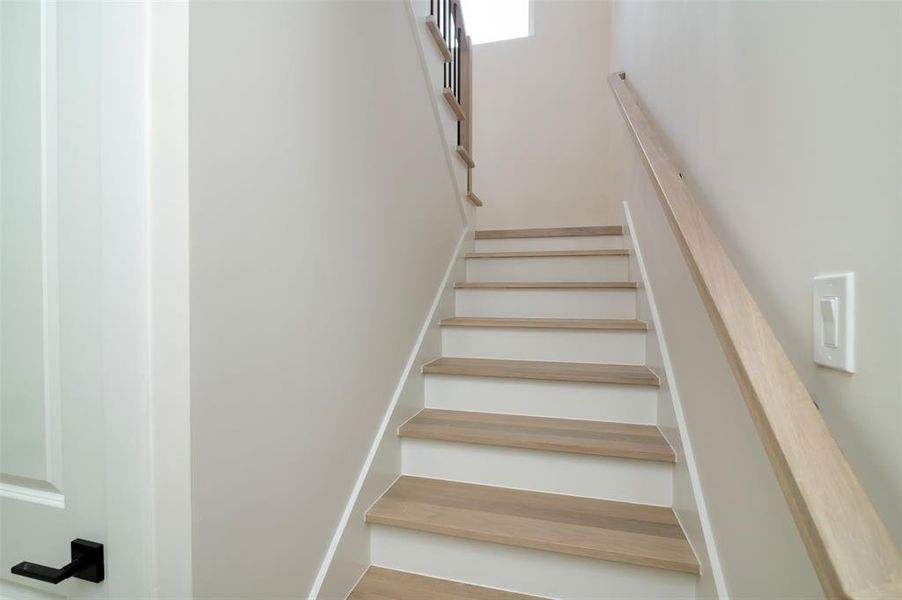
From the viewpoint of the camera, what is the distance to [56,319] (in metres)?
0.73

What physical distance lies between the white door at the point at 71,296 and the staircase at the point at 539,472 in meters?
0.74

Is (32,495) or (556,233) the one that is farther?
(556,233)

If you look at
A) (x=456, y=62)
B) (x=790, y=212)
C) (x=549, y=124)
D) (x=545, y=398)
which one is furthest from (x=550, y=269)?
(x=549, y=124)

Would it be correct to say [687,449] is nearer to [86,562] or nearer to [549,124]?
[86,562]

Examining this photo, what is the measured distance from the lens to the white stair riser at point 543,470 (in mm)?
1322

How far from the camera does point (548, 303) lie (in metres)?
2.15

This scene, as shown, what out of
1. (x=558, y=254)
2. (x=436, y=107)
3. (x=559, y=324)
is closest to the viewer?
(x=559, y=324)

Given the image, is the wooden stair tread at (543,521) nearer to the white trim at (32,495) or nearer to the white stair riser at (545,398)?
the white stair riser at (545,398)

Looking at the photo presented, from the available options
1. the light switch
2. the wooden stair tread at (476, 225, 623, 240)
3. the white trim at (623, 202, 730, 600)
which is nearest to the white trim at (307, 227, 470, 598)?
the wooden stair tread at (476, 225, 623, 240)

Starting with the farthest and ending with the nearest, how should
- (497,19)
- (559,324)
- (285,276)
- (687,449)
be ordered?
(497,19)
(559,324)
(687,449)
(285,276)

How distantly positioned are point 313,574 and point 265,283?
0.72 meters

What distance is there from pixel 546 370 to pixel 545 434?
318 millimetres

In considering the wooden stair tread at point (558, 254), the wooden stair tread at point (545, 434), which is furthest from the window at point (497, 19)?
the wooden stair tread at point (545, 434)

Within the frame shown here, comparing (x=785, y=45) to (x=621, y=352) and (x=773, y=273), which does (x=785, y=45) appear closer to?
(x=773, y=273)
